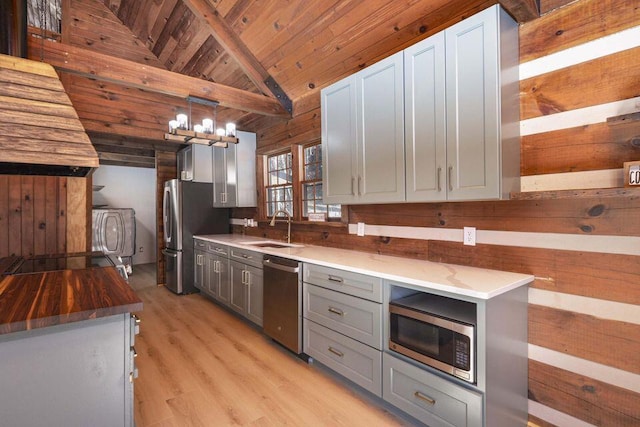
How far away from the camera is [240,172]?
445 cm

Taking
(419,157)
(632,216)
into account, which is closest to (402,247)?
(419,157)

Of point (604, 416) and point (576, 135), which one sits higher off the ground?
point (576, 135)

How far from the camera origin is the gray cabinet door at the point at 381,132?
2152 millimetres

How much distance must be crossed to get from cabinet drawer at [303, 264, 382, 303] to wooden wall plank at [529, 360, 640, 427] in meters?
1.01

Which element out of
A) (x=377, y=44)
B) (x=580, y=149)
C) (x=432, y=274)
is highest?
(x=377, y=44)

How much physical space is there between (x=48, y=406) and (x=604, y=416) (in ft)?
8.61

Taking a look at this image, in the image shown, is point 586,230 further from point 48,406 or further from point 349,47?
point 48,406

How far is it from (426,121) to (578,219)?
99 cm

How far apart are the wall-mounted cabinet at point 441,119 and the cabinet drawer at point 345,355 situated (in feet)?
3.44

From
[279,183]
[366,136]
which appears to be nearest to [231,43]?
[279,183]

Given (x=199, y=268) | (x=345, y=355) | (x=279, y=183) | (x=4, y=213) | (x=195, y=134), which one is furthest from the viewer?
(x=199, y=268)

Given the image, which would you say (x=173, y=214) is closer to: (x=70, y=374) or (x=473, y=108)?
(x=70, y=374)

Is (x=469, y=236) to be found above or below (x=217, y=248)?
above

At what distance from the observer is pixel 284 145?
3.97 m
